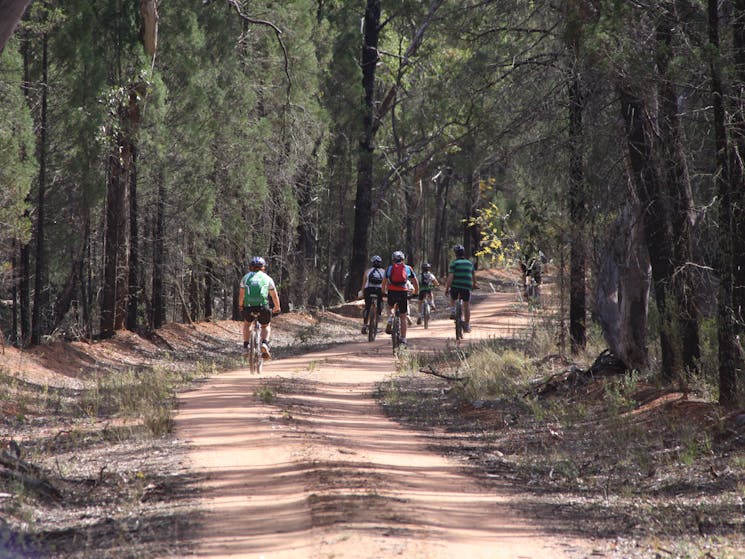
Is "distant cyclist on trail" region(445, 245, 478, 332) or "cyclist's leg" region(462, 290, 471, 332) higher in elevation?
"distant cyclist on trail" region(445, 245, 478, 332)

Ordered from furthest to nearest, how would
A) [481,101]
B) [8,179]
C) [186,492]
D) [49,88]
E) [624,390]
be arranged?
[49,88]
[8,179]
[481,101]
[624,390]
[186,492]

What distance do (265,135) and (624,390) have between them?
17125mm

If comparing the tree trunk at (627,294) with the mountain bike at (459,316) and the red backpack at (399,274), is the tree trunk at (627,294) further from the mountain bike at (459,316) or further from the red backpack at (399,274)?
the mountain bike at (459,316)

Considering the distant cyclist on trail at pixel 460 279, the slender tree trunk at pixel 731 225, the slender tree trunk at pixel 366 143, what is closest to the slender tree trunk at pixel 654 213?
the slender tree trunk at pixel 731 225

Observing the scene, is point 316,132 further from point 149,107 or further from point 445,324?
point 149,107

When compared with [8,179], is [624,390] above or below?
below

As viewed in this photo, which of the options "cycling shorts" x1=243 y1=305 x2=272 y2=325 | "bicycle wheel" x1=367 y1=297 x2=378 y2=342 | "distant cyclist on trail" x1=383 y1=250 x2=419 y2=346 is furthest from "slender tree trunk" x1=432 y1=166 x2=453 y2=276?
"cycling shorts" x1=243 y1=305 x2=272 y2=325

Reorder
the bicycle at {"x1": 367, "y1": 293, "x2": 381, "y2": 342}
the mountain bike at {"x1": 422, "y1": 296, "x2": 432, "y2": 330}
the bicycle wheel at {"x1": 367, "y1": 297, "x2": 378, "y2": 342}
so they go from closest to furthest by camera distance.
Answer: the bicycle at {"x1": 367, "y1": 293, "x2": 381, "y2": 342} < the bicycle wheel at {"x1": 367, "y1": 297, "x2": 378, "y2": 342} < the mountain bike at {"x1": 422, "y1": 296, "x2": 432, "y2": 330}

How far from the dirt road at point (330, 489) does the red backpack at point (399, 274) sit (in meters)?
5.00

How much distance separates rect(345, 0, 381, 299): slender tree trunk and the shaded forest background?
0.09 meters

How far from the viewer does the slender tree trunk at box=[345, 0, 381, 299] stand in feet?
114

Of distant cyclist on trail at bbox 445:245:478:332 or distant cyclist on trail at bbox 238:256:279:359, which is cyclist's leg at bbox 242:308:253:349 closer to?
distant cyclist on trail at bbox 238:256:279:359

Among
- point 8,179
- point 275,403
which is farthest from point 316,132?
point 275,403

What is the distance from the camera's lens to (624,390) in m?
13.2
